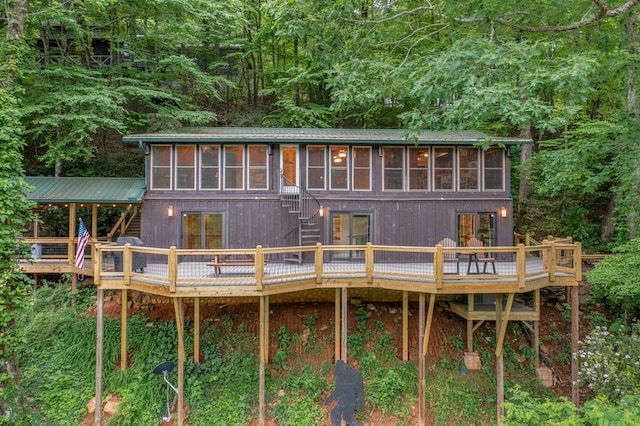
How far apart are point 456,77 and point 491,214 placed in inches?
215

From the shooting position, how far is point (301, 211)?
10000 mm

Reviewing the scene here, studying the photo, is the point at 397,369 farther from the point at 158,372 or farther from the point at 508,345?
the point at 158,372

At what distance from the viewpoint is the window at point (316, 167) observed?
10.4 meters

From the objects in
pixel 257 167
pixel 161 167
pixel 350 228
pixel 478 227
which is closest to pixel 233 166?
pixel 257 167

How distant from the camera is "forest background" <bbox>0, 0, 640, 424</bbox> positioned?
6.48m

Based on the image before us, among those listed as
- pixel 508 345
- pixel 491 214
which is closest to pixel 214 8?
pixel 491 214

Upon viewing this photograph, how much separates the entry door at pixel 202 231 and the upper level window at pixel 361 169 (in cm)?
441

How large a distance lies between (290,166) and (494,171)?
6.58 metres

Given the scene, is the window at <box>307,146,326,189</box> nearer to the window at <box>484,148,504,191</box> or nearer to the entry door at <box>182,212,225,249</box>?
the entry door at <box>182,212,225,249</box>

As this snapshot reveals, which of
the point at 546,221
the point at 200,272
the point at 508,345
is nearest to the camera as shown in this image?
the point at 200,272

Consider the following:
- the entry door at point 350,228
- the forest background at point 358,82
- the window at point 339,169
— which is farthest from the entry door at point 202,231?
the forest background at point 358,82

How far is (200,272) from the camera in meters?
8.13

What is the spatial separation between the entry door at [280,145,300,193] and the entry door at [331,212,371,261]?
1.62 metres

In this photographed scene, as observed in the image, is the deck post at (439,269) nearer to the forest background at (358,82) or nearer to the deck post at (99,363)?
the forest background at (358,82)
